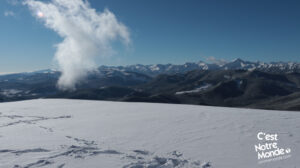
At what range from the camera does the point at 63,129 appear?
33.2ft

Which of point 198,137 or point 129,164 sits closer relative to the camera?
point 129,164

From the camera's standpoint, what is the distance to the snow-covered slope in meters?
6.17

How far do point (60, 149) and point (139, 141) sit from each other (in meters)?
2.69

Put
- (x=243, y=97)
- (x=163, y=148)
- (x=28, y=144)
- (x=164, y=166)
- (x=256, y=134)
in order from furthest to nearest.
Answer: (x=243, y=97) → (x=256, y=134) → (x=28, y=144) → (x=163, y=148) → (x=164, y=166)

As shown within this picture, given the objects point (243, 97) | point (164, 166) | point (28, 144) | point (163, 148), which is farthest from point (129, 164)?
point (243, 97)

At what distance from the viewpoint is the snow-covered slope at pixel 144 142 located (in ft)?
20.2

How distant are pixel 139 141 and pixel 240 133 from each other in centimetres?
401

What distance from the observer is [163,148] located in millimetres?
7246

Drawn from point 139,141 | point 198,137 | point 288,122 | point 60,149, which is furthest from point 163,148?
point 288,122

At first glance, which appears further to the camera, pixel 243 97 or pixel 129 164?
pixel 243 97

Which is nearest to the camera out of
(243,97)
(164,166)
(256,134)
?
(164,166)

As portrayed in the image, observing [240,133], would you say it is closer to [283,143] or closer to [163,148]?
[283,143]

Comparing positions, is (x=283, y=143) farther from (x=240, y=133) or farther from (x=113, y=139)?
(x=113, y=139)

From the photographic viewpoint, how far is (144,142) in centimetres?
789
